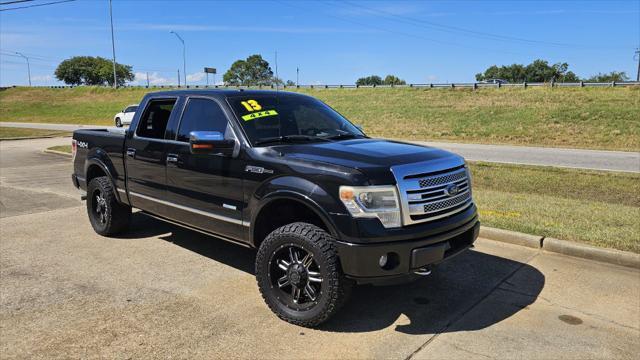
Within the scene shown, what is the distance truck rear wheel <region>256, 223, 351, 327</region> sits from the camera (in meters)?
3.61

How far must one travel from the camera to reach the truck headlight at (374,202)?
137 inches

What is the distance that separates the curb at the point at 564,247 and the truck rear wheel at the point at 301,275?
302 cm

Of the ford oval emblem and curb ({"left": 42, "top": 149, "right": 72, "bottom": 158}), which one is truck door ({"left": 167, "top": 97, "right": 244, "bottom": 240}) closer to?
the ford oval emblem

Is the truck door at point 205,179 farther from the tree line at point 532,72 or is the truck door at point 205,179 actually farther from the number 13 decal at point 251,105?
the tree line at point 532,72

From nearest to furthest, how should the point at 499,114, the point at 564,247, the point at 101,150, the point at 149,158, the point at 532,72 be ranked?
the point at 149,158, the point at 564,247, the point at 101,150, the point at 499,114, the point at 532,72

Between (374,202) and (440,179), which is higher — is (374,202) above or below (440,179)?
below

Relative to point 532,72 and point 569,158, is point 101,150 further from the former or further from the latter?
point 532,72

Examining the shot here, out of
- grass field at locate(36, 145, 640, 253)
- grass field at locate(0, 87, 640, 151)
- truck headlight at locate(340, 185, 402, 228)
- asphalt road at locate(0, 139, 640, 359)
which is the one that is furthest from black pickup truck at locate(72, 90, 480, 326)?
grass field at locate(0, 87, 640, 151)

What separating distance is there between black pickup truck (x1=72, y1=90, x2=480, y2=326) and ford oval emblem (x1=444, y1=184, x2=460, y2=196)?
1 cm

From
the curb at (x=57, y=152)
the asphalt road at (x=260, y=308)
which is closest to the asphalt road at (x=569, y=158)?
the asphalt road at (x=260, y=308)

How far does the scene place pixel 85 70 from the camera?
4801 inches

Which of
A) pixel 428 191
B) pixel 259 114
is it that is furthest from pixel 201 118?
pixel 428 191

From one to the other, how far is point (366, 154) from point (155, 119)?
2.83 metres

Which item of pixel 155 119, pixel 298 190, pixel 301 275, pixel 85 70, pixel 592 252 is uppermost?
pixel 85 70
